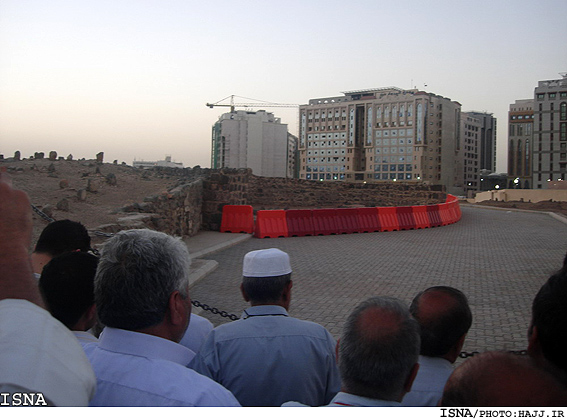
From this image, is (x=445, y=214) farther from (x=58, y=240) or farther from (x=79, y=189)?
(x=58, y=240)

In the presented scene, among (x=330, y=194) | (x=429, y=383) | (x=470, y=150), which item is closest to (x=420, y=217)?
(x=330, y=194)

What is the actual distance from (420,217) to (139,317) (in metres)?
17.7

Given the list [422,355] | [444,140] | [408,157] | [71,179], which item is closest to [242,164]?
[408,157]

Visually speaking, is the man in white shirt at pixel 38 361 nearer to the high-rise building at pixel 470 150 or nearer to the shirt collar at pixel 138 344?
the shirt collar at pixel 138 344

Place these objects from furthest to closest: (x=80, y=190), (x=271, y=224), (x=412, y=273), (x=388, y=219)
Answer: (x=388, y=219) → (x=271, y=224) → (x=80, y=190) → (x=412, y=273)

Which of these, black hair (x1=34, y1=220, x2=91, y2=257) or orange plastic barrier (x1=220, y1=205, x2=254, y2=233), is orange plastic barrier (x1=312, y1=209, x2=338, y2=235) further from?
black hair (x1=34, y1=220, x2=91, y2=257)

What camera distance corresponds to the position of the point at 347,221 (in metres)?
16.8

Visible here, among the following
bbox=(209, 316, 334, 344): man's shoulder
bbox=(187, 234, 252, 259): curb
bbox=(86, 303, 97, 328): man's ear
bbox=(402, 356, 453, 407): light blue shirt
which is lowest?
bbox=(187, 234, 252, 259): curb

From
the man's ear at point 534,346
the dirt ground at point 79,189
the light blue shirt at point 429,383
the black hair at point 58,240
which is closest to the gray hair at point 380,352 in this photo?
the man's ear at point 534,346

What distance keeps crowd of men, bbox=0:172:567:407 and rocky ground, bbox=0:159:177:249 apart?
6875 mm

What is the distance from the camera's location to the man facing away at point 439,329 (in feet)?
8.32

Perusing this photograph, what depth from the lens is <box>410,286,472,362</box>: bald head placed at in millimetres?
2637

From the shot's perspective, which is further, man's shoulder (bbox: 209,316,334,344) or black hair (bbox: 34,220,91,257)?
black hair (bbox: 34,220,91,257)

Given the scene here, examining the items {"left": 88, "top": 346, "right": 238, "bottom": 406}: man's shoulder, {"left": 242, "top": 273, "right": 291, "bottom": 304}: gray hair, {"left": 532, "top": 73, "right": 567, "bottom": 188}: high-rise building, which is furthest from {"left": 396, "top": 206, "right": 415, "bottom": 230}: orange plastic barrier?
{"left": 532, "top": 73, "right": 567, "bottom": 188}: high-rise building
